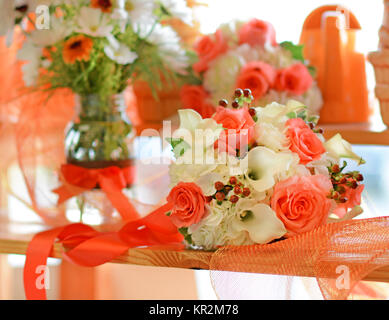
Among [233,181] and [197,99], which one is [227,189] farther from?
[197,99]

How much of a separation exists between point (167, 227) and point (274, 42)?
377mm

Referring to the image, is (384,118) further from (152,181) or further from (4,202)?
(4,202)

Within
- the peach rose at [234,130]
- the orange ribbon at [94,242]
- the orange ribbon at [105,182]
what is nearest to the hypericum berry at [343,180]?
the peach rose at [234,130]

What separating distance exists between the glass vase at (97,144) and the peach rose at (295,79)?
0.25 m

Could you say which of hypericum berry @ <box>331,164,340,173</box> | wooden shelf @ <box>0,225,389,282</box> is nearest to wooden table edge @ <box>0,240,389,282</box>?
wooden shelf @ <box>0,225,389,282</box>

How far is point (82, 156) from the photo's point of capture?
83cm

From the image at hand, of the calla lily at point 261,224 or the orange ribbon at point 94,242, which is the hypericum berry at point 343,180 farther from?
the orange ribbon at point 94,242

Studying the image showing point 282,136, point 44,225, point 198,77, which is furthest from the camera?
point 198,77

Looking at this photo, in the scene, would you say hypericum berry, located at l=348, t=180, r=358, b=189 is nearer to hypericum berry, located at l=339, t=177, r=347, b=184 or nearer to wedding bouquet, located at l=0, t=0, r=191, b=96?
hypericum berry, located at l=339, t=177, r=347, b=184

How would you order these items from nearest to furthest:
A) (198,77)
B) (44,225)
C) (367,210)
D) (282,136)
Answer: (282,136) < (367,210) < (44,225) < (198,77)

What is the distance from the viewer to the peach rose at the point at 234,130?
57cm

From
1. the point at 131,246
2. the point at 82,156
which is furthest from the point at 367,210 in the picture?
the point at 82,156
